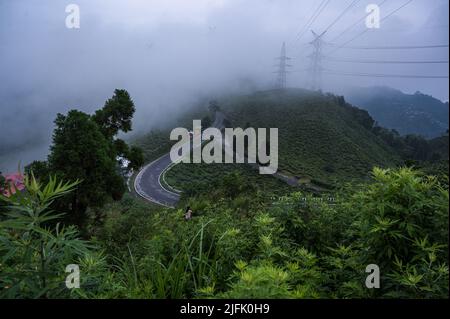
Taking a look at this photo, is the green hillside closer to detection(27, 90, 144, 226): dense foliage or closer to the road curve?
the road curve

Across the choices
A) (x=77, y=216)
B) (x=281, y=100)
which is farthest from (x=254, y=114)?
(x=77, y=216)

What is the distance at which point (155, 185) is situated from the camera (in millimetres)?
44406

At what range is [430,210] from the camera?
7.64ft

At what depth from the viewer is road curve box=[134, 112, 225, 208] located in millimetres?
37519

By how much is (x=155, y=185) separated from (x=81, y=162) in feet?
97.4

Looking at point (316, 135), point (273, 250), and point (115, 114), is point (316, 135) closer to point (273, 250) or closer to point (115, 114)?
point (115, 114)

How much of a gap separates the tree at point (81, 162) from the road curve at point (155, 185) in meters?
14.9

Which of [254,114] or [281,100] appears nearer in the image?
[254,114]

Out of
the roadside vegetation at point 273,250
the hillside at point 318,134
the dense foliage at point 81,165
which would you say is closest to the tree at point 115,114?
the dense foliage at point 81,165

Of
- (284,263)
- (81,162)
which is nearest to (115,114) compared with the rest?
(81,162)

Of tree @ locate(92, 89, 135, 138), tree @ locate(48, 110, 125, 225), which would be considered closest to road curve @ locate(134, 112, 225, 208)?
tree @ locate(92, 89, 135, 138)
